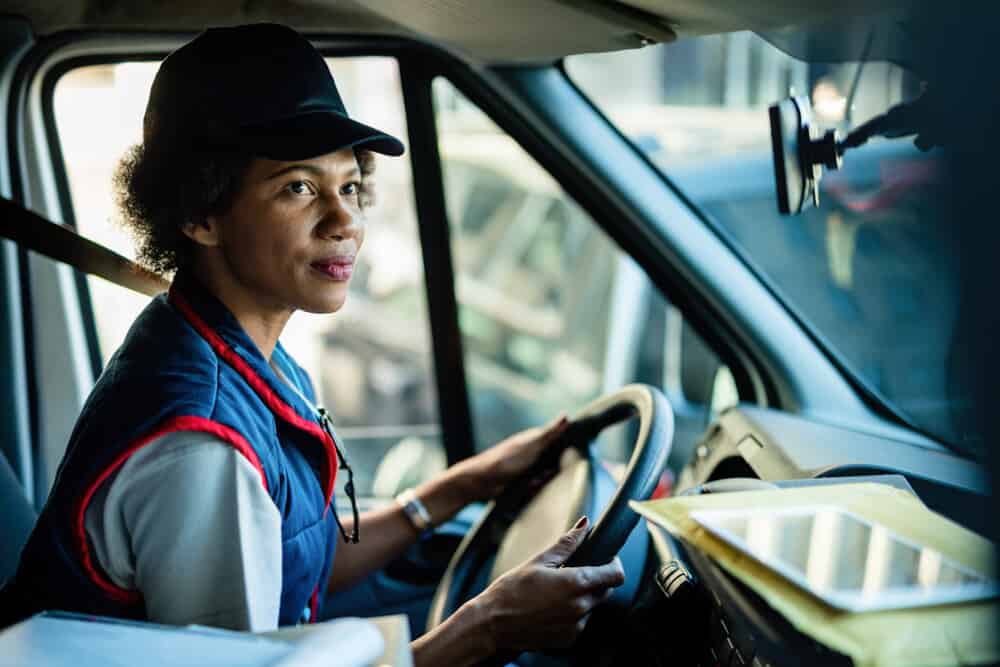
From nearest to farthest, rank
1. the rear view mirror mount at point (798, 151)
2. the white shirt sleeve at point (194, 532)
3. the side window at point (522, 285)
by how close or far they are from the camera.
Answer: the white shirt sleeve at point (194, 532), the rear view mirror mount at point (798, 151), the side window at point (522, 285)

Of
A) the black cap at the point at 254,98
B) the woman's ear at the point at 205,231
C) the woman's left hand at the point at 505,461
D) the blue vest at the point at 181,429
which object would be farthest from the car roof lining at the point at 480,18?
the woman's left hand at the point at 505,461

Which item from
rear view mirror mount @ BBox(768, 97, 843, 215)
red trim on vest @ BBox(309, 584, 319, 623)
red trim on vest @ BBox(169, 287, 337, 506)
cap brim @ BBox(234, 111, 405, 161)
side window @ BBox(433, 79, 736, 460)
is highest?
cap brim @ BBox(234, 111, 405, 161)

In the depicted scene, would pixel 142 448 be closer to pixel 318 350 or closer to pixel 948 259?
pixel 948 259

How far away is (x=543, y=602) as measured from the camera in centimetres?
127

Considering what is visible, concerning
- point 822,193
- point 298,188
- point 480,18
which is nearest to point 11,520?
point 298,188

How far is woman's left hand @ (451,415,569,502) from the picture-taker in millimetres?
1815

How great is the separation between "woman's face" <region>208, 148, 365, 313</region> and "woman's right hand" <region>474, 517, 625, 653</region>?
44 cm

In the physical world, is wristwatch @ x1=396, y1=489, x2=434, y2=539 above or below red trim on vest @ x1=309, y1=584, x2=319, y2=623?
below

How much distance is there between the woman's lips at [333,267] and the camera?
4.56ft

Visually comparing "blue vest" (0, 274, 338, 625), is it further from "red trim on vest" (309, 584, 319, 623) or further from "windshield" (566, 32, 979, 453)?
"windshield" (566, 32, 979, 453)

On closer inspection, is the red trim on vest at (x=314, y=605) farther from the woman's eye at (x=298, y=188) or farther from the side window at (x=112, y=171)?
the woman's eye at (x=298, y=188)

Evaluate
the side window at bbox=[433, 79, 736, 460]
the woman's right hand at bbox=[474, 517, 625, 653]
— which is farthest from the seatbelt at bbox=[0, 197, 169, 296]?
the side window at bbox=[433, 79, 736, 460]

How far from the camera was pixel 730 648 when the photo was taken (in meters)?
1.18

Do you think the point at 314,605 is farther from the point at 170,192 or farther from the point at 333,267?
the point at 170,192
